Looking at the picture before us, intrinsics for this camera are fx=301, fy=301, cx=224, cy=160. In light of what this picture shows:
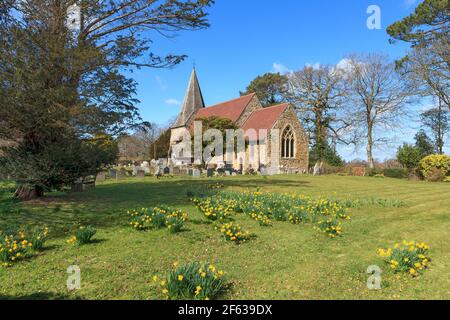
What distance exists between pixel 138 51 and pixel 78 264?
9.17 metres

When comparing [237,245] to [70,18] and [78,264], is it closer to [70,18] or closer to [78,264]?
[78,264]

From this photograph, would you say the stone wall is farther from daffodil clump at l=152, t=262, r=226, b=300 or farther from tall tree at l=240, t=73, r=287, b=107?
daffodil clump at l=152, t=262, r=226, b=300

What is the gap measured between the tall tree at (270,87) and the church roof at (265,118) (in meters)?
13.1

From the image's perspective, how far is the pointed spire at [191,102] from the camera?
45331 millimetres

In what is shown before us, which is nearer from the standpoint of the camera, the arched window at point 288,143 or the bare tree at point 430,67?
the bare tree at point 430,67

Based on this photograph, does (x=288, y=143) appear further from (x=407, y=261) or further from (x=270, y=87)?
(x=407, y=261)

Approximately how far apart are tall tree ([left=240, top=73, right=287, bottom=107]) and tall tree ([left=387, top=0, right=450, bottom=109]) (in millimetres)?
22301

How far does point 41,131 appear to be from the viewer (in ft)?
30.7

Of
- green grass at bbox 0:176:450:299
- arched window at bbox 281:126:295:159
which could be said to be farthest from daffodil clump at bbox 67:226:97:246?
arched window at bbox 281:126:295:159

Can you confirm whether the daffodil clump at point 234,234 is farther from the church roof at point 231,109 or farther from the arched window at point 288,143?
the church roof at point 231,109

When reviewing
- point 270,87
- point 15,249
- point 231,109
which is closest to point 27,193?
point 15,249

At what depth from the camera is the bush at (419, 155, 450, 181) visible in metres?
22.0

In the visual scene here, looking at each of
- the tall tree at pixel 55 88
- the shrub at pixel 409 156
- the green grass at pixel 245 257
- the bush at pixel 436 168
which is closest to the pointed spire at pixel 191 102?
the shrub at pixel 409 156
